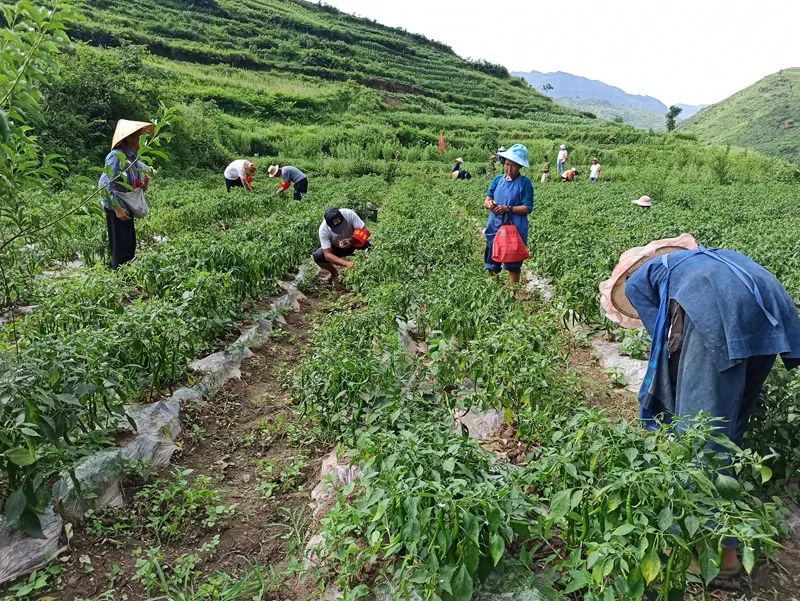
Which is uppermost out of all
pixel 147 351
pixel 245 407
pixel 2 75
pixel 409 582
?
pixel 2 75

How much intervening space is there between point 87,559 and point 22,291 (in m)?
4.24

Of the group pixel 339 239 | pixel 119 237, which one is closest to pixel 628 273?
pixel 339 239

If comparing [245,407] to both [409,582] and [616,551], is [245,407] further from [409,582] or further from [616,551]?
[616,551]

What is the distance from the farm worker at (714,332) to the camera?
2.53 meters

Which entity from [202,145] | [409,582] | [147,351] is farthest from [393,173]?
[409,582]

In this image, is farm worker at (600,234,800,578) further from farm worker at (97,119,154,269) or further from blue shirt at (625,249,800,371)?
farm worker at (97,119,154,269)

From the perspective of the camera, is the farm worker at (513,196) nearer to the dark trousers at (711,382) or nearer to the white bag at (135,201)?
the dark trousers at (711,382)

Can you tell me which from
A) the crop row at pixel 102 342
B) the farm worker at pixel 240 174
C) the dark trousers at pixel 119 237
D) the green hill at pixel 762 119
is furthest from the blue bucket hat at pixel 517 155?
the green hill at pixel 762 119

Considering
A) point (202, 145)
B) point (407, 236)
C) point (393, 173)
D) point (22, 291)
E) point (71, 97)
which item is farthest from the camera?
point (393, 173)

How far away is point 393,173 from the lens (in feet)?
90.7

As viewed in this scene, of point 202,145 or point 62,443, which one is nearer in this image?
point 62,443

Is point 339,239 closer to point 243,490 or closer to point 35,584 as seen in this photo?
point 243,490

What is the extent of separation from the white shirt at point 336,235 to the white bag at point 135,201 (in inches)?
96.7

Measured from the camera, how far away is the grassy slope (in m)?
43.7
